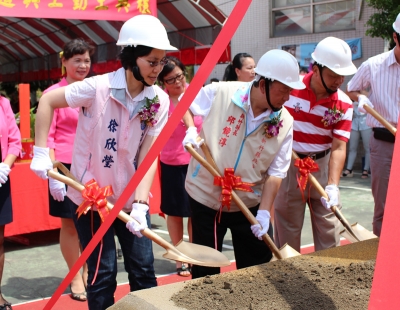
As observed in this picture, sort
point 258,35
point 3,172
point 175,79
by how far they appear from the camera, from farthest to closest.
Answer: point 258,35
point 175,79
point 3,172

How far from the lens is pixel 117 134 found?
287 cm

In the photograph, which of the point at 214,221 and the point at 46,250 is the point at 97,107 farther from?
the point at 46,250

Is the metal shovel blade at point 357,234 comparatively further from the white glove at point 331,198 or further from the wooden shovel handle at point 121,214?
the wooden shovel handle at point 121,214

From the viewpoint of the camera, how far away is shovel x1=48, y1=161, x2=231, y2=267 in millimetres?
2818

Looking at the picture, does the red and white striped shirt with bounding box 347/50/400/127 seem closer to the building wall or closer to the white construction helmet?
the white construction helmet

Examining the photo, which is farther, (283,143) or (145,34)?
(283,143)

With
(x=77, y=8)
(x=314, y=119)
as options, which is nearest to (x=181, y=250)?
(x=314, y=119)

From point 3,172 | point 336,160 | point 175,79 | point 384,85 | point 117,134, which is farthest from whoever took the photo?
point 175,79

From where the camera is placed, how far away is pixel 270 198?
10.6 ft

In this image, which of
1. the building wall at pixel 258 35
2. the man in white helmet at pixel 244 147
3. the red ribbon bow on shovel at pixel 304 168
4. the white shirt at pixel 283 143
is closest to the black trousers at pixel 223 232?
the man in white helmet at pixel 244 147

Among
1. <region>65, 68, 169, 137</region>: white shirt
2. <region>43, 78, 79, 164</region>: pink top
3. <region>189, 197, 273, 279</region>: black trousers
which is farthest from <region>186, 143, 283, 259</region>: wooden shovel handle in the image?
<region>43, 78, 79, 164</region>: pink top

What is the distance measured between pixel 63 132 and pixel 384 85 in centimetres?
235

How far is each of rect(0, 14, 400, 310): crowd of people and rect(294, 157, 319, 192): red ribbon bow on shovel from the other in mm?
11

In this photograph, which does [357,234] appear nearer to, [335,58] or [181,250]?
[335,58]
